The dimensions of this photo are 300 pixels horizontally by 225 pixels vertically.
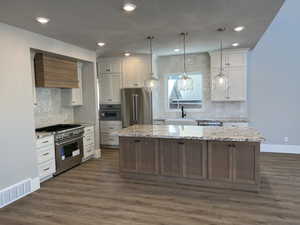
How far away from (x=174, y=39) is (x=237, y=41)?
55.5 inches

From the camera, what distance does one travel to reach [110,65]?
646cm

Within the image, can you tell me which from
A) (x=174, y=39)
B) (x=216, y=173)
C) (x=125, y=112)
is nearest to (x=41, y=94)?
(x=125, y=112)

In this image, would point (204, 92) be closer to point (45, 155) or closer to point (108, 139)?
point (108, 139)

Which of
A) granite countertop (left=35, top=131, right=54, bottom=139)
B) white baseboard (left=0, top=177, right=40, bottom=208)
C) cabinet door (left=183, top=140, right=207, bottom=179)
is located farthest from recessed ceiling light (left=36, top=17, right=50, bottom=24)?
cabinet door (left=183, top=140, right=207, bottom=179)

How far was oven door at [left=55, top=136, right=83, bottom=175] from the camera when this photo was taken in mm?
4359

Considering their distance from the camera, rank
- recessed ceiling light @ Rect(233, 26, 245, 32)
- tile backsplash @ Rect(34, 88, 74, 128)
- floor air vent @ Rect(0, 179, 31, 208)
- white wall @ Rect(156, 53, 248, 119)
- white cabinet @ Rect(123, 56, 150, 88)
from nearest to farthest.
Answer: floor air vent @ Rect(0, 179, 31, 208)
recessed ceiling light @ Rect(233, 26, 245, 32)
tile backsplash @ Rect(34, 88, 74, 128)
white wall @ Rect(156, 53, 248, 119)
white cabinet @ Rect(123, 56, 150, 88)

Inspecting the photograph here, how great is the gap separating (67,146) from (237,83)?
4.32 m

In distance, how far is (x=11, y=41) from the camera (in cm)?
338

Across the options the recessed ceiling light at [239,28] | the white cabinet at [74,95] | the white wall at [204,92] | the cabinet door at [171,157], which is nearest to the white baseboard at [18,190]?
the white cabinet at [74,95]

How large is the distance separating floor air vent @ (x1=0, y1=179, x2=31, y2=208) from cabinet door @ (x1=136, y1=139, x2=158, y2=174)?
1863 mm

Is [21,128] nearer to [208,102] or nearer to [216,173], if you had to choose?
[216,173]

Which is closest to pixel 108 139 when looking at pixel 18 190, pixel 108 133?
pixel 108 133

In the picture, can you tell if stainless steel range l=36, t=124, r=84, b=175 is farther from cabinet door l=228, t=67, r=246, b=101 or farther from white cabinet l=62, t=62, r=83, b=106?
cabinet door l=228, t=67, r=246, b=101

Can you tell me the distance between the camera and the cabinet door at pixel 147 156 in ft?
12.8
